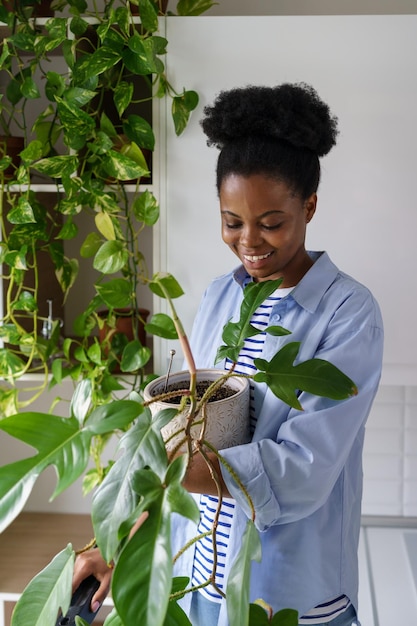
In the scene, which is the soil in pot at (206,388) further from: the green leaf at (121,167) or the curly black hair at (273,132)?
the green leaf at (121,167)

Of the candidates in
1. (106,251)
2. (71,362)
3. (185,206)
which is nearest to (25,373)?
(71,362)

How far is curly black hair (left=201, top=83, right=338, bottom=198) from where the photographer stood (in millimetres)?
1143

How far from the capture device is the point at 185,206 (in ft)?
5.57

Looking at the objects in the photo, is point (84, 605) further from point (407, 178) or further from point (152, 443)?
point (407, 178)

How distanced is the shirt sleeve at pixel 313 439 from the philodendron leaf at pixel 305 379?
13 centimetres

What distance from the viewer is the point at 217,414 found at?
3.27 ft

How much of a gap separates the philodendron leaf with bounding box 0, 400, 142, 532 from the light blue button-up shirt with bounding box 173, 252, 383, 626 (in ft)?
0.87

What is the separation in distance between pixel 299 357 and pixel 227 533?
30 centimetres

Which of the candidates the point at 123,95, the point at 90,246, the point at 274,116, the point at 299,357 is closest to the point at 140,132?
the point at 123,95

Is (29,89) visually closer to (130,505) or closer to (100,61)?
(100,61)

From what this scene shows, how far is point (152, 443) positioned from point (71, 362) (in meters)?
1.15

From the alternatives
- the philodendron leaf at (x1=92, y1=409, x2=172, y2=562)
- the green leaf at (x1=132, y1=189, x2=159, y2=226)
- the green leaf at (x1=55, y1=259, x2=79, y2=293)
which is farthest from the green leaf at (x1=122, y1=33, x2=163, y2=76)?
the philodendron leaf at (x1=92, y1=409, x2=172, y2=562)

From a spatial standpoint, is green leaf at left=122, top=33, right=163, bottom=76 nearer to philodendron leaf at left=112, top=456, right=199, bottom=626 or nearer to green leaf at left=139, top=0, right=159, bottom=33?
green leaf at left=139, top=0, right=159, bottom=33

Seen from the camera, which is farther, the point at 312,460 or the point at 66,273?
the point at 66,273
